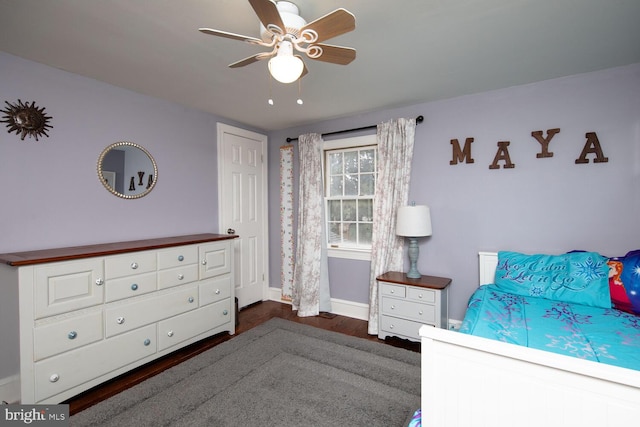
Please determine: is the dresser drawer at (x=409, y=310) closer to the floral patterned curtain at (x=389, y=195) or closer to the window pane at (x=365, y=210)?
the floral patterned curtain at (x=389, y=195)

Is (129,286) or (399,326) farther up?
(129,286)

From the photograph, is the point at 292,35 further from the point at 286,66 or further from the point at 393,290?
the point at 393,290

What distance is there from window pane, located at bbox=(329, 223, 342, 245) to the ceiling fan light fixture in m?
2.47

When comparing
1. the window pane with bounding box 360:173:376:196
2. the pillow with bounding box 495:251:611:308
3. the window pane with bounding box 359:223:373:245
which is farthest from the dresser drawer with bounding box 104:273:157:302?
the pillow with bounding box 495:251:611:308

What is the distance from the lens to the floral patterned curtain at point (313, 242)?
3645mm

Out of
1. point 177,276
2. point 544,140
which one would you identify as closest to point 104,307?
point 177,276

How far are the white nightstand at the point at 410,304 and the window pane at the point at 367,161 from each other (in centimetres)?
131

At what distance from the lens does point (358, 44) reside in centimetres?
193

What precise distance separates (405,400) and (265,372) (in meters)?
1.08

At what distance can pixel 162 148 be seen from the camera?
2.97 metres

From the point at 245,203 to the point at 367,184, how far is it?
1647mm

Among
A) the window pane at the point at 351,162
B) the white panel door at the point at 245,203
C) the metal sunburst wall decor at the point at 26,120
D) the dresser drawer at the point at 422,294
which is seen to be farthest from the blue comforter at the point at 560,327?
the metal sunburst wall decor at the point at 26,120

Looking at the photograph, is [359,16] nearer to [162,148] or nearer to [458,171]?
[458,171]

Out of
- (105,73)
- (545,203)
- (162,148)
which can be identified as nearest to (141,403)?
(162,148)
